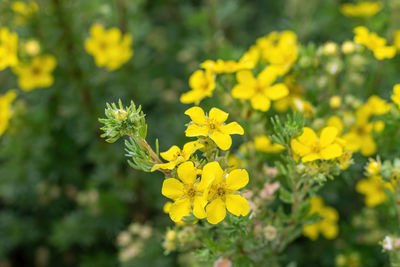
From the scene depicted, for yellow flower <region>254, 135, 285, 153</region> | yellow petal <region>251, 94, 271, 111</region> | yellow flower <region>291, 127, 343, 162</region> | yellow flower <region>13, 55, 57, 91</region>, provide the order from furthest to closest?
yellow flower <region>13, 55, 57, 91</region> → yellow flower <region>254, 135, 285, 153</region> → yellow petal <region>251, 94, 271, 111</region> → yellow flower <region>291, 127, 343, 162</region>

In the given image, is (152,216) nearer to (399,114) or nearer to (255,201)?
(255,201)

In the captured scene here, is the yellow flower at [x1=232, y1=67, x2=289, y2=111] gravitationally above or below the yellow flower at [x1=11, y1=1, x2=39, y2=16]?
below

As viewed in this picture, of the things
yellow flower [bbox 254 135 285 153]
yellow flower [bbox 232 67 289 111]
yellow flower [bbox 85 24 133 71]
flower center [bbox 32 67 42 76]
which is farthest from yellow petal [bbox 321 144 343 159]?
flower center [bbox 32 67 42 76]

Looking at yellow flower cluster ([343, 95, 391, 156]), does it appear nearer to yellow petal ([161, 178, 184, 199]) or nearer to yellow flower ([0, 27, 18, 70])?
yellow petal ([161, 178, 184, 199])

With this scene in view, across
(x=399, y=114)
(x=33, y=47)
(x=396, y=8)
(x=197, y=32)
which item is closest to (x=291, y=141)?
(x=399, y=114)

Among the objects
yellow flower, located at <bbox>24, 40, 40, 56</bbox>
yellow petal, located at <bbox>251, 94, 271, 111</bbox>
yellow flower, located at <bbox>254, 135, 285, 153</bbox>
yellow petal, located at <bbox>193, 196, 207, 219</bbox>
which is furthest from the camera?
yellow flower, located at <bbox>24, 40, 40, 56</bbox>
